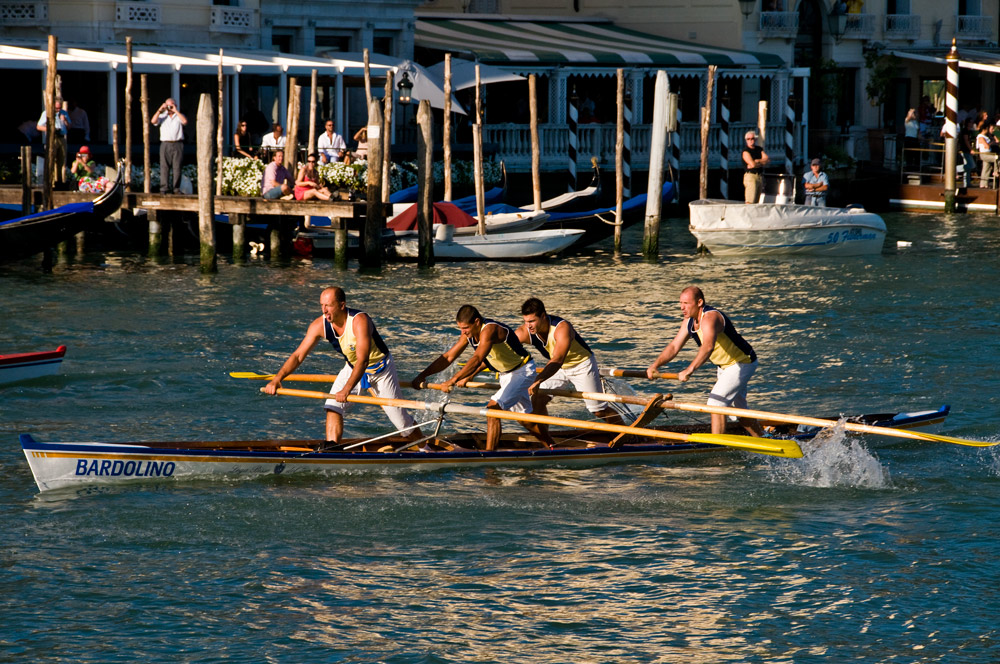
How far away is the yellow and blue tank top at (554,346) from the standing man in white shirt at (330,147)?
1439 cm

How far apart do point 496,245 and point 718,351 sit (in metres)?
12.8

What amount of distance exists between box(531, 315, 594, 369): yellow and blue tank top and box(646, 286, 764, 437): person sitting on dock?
2.00ft

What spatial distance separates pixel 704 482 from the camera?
11516mm

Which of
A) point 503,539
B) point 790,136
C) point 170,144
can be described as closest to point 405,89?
point 170,144

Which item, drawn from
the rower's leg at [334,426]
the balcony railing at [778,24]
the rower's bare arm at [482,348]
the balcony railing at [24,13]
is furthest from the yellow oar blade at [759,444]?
the balcony railing at [778,24]

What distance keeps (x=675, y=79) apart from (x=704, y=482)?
26293 millimetres

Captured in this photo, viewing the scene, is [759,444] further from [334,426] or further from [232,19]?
[232,19]

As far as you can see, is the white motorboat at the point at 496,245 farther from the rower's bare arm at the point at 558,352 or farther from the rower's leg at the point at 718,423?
the rower's leg at the point at 718,423

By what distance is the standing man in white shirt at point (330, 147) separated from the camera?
85.4 feet

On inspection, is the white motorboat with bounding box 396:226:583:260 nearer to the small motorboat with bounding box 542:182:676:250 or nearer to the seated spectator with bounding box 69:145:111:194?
the small motorboat with bounding box 542:182:676:250

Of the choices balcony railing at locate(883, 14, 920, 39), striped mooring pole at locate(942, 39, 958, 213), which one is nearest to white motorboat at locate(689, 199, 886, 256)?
striped mooring pole at locate(942, 39, 958, 213)

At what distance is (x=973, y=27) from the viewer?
41375 millimetres

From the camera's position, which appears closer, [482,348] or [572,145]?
[482,348]

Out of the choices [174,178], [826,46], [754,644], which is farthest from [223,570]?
[826,46]
